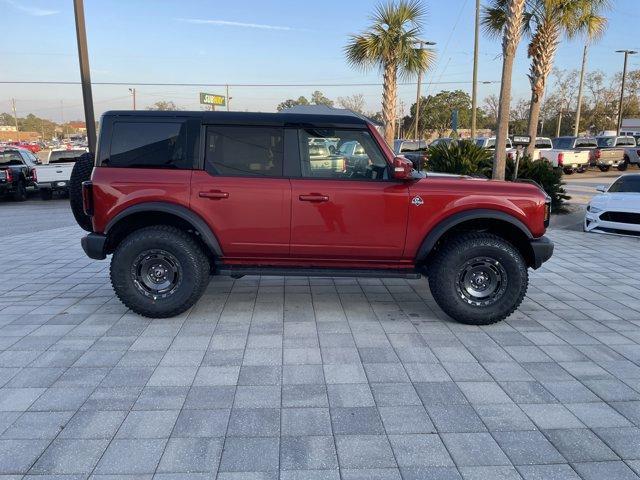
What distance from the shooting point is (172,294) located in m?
4.68

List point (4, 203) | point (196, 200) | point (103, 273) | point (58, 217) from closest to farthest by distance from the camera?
point (196, 200)
point (103, 273)
point (58, 217)
point (4, 203)

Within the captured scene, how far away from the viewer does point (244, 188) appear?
4.47 m

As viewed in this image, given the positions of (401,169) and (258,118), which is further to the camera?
(258,118)

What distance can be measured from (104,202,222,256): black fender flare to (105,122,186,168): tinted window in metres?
0.39

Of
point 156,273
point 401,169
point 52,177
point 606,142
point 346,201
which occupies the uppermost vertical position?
point 606,142

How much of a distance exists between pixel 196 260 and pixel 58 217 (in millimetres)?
9497

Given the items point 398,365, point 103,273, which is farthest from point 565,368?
point 103,273

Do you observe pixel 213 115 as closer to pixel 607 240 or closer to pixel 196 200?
pixel 196 200

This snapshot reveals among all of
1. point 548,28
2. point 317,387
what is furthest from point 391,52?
point 317,387

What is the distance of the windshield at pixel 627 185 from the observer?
9495 mm

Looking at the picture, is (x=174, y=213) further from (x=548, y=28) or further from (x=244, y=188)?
(x=548, y=28)

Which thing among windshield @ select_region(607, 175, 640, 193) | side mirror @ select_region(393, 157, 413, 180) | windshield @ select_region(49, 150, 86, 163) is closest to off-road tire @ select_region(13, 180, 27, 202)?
windshield @ select_region(49, 150, 86, 163)

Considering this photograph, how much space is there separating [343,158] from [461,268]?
5.10 ft

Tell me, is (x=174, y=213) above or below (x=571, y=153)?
below
